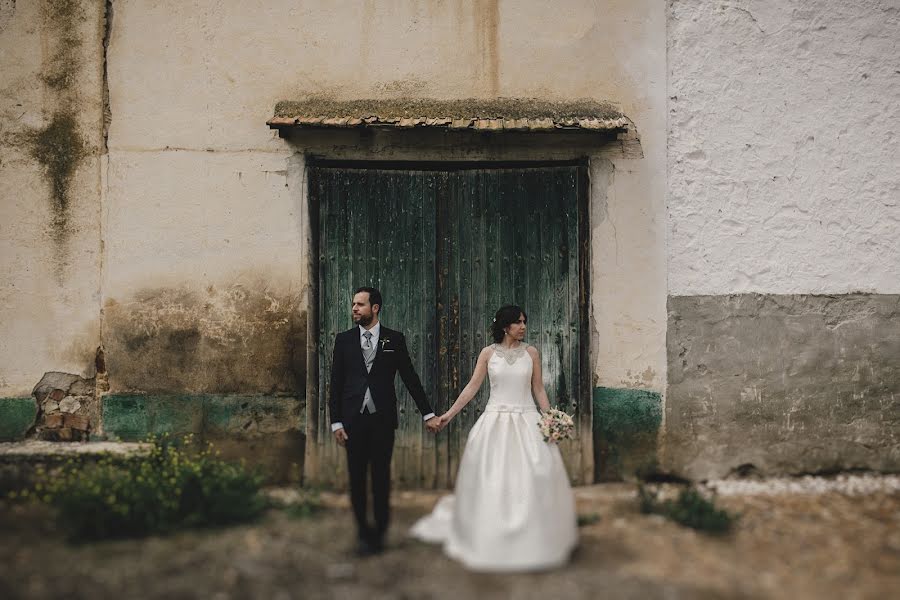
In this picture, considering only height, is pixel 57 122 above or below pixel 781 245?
above

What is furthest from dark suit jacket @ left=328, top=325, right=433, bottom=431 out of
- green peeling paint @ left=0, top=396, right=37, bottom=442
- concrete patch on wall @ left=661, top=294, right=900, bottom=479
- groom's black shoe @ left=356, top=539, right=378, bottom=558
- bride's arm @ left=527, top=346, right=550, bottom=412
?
green peeling paint @ left=0, top=396, right=37, bottom=442

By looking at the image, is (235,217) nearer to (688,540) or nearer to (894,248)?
(688,540)

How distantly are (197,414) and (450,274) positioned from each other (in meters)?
2.47

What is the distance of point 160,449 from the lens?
5695 mm

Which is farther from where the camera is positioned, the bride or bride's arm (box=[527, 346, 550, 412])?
bride's arm (box=[527, 346, 550, 412])

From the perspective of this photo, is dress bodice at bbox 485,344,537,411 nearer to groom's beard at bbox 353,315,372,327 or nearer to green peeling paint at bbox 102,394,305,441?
groom's beard at bbox 353,315,372,327

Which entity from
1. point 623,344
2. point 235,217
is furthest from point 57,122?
point 623,344

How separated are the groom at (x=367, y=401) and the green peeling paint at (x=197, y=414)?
1.52 meters

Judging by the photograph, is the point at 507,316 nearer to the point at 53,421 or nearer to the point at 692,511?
the point at 692,511

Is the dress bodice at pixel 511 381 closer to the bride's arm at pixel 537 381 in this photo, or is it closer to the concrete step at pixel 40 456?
the bride's arm at pixel 537 381

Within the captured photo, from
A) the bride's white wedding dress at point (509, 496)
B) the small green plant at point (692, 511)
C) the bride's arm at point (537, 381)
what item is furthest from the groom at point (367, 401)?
the small green plant at point (692, 511)

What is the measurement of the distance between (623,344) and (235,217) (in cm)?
351

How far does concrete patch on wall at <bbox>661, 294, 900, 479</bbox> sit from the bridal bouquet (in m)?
1.77

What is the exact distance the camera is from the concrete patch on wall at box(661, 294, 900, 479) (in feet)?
20.1
